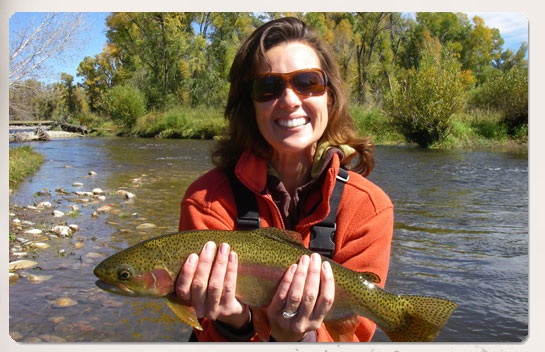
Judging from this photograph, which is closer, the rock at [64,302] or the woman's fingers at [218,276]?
the woman's fingers at [218,276]

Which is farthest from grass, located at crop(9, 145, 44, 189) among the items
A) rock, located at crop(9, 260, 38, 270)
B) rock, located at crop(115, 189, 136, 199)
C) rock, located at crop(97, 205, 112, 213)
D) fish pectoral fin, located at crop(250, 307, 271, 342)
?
fish pectoral fin, located at crop(250, 307, 271, 342)

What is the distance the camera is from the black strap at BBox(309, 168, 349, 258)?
2.34 meters

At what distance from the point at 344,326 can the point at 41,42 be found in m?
4.65

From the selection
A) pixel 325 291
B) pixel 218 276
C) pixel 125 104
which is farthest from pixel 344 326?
pixel 125 104

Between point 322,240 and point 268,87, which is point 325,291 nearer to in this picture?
point 322,240

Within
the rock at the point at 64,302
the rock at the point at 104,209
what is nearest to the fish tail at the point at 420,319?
the rock at the point at 64,302

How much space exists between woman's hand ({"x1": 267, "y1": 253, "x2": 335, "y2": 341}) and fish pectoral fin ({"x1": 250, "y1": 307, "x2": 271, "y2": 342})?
0.06m

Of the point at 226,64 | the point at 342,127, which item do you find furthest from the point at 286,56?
the point at 226,64

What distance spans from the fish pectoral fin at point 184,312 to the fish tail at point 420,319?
918mm

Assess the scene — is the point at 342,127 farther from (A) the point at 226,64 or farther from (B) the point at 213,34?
(A) the point at 226,64

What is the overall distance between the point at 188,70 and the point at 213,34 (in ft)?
17.8

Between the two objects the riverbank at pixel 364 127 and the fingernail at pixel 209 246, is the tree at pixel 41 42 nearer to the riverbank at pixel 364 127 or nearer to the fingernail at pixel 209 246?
the fingernail at pixel 209 246

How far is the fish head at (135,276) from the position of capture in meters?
2.05

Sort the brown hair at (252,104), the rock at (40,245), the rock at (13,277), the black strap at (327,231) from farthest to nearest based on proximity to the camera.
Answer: the rock at (40,245)
the rock at (13,277)
the brown hair at (252,104)
the black strap at (327,231)
